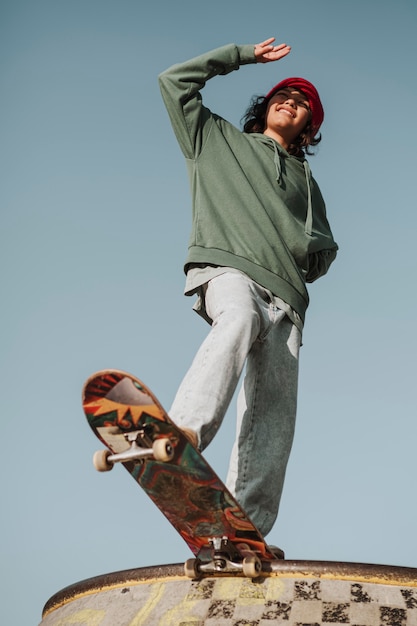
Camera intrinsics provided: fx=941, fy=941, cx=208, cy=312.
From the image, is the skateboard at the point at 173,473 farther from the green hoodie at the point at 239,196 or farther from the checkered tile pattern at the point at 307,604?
the green hoodie at the point at 239,196

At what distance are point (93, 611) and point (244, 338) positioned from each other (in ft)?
4.97

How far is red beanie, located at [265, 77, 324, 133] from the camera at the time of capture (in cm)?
624

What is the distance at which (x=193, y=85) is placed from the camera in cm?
559

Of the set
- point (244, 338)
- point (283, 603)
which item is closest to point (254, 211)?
point (244, 338)

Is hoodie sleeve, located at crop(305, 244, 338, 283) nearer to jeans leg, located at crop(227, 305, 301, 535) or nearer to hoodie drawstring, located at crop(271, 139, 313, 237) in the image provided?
hoodie drawstring, located at crop(271, 139, 313, 237)

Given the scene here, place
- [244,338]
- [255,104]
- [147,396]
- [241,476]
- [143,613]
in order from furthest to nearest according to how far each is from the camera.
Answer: [255,104] → [241,476] → [244,338] → [143,613] → [147,396]

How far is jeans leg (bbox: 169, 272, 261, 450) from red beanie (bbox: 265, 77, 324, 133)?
1.60 meters

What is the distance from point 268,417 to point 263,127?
2197mm

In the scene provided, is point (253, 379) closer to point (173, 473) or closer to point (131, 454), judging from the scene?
point (173, 473)

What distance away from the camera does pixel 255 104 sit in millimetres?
6648

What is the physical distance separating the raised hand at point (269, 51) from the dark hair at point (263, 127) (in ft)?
2.28

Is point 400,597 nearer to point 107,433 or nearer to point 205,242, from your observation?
point 107,433

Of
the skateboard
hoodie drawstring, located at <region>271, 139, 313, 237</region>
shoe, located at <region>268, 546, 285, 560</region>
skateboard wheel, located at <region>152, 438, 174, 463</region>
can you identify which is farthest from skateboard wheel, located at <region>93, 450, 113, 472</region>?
hoodie drawstring, located at <region>271, 139, 313, 237</region>

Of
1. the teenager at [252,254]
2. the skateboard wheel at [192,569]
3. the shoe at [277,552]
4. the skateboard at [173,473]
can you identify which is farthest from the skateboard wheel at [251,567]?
the teenager at [252,254]
